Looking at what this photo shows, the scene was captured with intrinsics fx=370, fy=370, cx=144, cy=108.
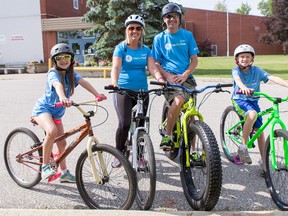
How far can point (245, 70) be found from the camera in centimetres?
477

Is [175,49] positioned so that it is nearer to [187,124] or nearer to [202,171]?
[187,124]

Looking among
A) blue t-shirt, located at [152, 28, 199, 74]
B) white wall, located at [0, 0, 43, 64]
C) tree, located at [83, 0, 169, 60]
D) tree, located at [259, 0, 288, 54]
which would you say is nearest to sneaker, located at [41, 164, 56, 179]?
blue t-shirt, located at [152, 28, 199, 74]

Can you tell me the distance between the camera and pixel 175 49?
15.9ft

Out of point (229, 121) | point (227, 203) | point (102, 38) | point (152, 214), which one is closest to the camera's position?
point (152, 214)

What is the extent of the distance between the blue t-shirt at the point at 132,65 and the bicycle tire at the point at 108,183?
3.91 feet

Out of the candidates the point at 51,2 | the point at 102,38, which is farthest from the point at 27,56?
the point at 102,38

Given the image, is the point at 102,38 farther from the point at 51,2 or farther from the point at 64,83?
the point at 64,83

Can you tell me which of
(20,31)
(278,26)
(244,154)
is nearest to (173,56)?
(244,154)

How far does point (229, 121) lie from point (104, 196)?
258 centimetres

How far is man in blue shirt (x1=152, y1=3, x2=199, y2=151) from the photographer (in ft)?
15.5

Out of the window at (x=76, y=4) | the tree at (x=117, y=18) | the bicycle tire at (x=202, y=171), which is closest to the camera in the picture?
the bicycle tire at (x=202, y=171)

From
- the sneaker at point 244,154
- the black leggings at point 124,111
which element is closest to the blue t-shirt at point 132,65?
the black leggings at point 124,111

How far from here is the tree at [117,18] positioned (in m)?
22.0

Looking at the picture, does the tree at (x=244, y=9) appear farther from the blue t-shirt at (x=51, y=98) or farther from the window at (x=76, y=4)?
the blue t-shirt at (x=51, y=98)
